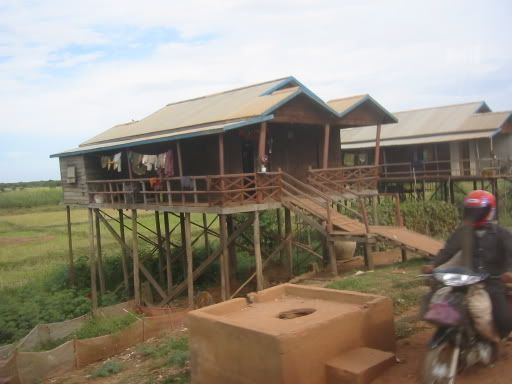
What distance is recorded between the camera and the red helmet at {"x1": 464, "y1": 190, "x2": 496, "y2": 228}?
4.46 m

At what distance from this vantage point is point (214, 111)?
1611 centimetres

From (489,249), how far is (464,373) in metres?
1.09

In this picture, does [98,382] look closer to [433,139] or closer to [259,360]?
[259,360]

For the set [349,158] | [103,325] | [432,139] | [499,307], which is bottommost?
[103,325]

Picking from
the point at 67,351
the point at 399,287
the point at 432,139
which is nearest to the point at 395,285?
the point at 399,287

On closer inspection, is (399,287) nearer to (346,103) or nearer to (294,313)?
(294,313)

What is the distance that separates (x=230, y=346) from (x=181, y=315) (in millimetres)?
5783

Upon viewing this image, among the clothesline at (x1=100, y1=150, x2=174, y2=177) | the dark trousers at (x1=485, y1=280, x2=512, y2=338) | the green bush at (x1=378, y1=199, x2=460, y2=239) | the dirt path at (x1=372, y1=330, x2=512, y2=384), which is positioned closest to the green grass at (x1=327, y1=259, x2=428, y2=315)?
the dirt path at (x1=372, y1=330, x2=512, y2=384)

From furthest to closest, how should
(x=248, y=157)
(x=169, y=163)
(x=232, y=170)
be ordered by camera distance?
(x=248, y=157), (x=232, y=170), (x=169, y=163)

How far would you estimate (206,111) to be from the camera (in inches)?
661

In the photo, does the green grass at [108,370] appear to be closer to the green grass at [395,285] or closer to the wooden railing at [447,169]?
the green grass at [395,285]

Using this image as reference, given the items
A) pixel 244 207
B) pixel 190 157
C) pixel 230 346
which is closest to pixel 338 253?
pixel 244 207

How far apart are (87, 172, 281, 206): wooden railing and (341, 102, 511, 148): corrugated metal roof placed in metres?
11.9

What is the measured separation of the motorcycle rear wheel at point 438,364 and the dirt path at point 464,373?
396mm
